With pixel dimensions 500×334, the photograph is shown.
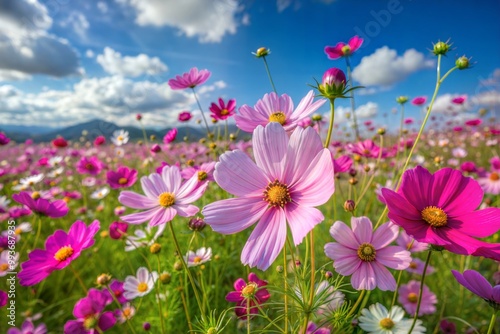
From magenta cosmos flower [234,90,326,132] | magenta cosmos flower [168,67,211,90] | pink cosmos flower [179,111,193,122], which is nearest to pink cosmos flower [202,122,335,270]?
magenta cosmos flower [234,90,326,132]

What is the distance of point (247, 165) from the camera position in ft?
1.54

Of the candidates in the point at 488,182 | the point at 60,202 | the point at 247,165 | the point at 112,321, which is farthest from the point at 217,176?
the point at 488,182

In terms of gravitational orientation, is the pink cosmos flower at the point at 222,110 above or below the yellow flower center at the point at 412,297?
above

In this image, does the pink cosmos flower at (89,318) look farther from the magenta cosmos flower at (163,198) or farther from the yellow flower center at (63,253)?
the magenta cosmos flower at (163,198)

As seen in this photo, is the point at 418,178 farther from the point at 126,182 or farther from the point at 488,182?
the point at 488,182

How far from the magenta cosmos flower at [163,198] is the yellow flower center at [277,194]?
18cm

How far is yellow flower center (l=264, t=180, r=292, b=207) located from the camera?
462mm

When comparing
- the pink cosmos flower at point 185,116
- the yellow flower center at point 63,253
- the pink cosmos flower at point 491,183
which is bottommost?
the pink cosmos flower at point 491,183

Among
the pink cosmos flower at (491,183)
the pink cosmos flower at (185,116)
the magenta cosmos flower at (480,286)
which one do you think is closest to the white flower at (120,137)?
the pink cosmos flower at (185,116)

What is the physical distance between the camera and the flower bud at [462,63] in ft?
2.37

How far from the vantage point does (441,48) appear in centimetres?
72

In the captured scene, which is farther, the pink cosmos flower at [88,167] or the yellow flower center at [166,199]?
the pink cosmos flower at [88,167]

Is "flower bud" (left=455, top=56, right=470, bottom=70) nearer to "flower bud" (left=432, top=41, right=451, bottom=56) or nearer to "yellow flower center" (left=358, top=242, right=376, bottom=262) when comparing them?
"flower bud" (left=432, top=41, right=451, bottom=56)

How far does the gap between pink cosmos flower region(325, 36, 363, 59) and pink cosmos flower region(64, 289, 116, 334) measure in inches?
50.3
